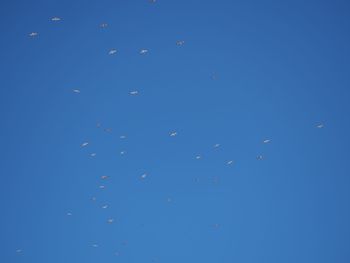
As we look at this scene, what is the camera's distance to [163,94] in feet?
6.81

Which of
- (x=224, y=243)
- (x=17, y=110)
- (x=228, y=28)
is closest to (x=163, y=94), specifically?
(x=228, y=28)

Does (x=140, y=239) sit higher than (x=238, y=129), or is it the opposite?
(x=238, y=129)

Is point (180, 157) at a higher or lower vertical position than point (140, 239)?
higher

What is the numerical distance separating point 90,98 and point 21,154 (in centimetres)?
60

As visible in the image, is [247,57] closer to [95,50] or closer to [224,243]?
[95,50]

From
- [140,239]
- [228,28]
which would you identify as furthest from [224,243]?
[228,28]

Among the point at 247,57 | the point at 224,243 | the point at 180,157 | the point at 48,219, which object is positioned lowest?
the point at 224,243

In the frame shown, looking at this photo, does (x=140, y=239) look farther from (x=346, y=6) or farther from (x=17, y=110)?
(x=346, y=6)

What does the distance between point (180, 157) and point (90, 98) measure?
0.71m

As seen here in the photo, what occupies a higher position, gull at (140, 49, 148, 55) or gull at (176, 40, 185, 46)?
gull at (176, 40, 185, 46)

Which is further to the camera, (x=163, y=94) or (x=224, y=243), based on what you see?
(x=224, y=243)

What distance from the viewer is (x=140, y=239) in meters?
2.24

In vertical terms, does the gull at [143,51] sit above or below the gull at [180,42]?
below

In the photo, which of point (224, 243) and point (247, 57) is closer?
point (247, 57)
